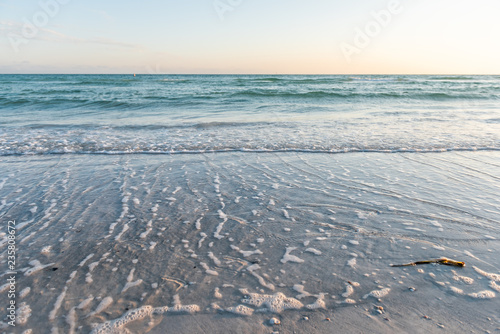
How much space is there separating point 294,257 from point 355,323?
33.6 inches

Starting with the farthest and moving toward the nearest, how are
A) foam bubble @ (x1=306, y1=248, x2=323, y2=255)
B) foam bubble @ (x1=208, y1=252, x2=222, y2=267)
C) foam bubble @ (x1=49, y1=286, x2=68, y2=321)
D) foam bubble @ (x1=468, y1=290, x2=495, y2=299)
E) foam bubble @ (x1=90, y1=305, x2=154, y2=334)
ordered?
foam bubble @ (x1=306, y1=248, x2=323, y2=255) < foam bubble @ (x1=208, y1=252, x2=222, y2=267) < foam bubble @ (x1=468, y1=290, x2=495, y2=299) < foam bubble @ (x1=49, y1=286, x2=68, y2=321) < foam bubble @ (x1=90, y1=305, x2=154, y2=334)

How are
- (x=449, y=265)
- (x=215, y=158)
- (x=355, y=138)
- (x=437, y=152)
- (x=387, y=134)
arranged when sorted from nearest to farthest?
(x=449, y=265) < (x=215, y=158) < (x=437, y=152) < (x=355, y=138) < (x=387, y=134)

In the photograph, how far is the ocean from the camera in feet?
7.03

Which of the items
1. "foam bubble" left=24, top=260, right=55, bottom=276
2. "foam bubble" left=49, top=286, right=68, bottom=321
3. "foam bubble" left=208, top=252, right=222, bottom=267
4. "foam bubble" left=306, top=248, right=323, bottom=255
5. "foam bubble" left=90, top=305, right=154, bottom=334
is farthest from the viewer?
"foam bubble" left=306, top=248, right=323, bottom=255

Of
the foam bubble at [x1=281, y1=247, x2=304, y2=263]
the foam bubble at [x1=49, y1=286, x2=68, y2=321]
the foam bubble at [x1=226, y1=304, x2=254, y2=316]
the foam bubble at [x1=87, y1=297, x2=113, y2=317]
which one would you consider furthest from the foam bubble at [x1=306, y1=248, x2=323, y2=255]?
the foam bubble at [x1=49, y1=286, x2=68, y2=321]

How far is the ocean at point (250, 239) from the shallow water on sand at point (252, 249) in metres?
0.02

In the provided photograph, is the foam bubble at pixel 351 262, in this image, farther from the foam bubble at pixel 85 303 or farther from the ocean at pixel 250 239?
the foam bubble at pixel 85 303

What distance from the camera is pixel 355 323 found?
6.75 feet

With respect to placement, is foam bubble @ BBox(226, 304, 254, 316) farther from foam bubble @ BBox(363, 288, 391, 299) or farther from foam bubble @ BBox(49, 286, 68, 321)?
foam bubble @ BBox(49, 286, 68, 321)

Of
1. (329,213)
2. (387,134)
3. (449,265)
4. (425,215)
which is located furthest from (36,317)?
(387,134)

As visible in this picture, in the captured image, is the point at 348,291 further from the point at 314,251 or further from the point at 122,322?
the point at 122,322

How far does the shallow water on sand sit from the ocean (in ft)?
0.05

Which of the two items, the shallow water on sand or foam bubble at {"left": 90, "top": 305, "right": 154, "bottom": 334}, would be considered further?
the shallow water on sand

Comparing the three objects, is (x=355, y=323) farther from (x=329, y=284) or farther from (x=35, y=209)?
(x=35, y=209)
